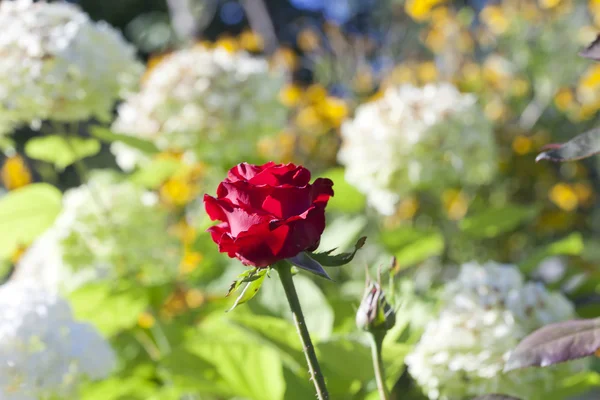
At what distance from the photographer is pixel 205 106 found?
0.96m

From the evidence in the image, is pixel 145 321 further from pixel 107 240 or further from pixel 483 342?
pixel 483 342

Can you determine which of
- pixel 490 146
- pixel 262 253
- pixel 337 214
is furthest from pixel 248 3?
pixel 262 253

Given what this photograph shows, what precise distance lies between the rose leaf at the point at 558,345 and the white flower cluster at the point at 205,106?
2.07 feet

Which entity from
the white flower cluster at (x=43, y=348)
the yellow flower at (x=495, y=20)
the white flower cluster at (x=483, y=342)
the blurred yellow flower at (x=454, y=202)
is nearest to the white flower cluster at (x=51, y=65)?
the white flower cluster at (x=43, y=348)

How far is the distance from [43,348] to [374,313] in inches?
14.1

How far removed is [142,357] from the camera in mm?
1002

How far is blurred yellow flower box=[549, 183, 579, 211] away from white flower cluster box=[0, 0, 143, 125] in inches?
62.3

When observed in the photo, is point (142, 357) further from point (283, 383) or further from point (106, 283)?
point (283, 383)

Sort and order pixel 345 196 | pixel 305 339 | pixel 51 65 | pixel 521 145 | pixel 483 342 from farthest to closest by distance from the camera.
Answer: pixel 521 145, pixel 345 196, pixel 51 65, pixel 483 342, pixel 305 339

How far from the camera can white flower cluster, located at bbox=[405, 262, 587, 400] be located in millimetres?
578

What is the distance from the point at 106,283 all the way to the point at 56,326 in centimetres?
25

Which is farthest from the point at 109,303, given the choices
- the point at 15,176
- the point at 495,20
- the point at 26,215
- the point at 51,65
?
the point at 495,20

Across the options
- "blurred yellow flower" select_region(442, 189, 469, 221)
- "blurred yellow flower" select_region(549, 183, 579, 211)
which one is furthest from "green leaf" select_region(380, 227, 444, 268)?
"blurred yellow flower" select_region(549, 183, 579, 211)

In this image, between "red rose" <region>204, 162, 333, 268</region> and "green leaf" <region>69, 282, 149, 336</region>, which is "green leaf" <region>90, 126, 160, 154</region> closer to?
"green leaf" <region>69, 282, 149, 336</region>
